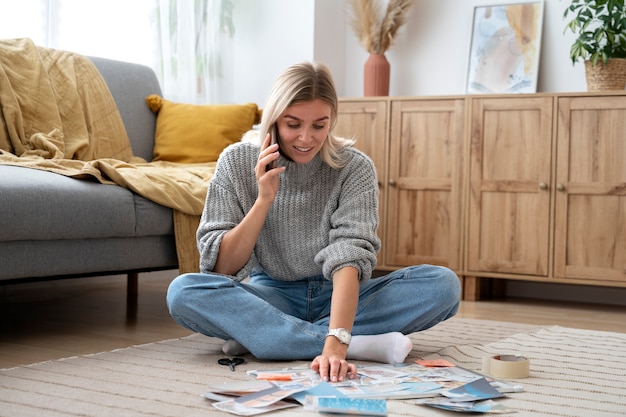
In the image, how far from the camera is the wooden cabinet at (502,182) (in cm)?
374

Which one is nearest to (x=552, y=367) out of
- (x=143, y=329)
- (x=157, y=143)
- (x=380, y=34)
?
(x=143, y=329)

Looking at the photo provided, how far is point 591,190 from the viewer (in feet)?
12.3

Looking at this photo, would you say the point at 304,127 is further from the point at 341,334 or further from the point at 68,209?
the point at 68,209

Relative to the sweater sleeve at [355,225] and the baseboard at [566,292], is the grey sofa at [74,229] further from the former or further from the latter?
the baseboard at [566,292]

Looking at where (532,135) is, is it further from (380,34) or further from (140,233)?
(140,233)

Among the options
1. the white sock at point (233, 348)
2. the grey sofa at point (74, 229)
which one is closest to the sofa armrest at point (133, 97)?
the grey sofa at point (74, 229)

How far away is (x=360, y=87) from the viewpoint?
477 cm

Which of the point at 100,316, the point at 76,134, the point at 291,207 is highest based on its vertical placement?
the point at 76,134

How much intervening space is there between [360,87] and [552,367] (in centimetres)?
272

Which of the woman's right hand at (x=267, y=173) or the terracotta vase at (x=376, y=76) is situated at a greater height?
the terracotta vase at (x=376, y=76)

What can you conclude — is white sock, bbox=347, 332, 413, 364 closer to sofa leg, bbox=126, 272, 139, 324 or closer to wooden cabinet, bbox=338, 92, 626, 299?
sofa leg, bbox=126, 272, 139, 324

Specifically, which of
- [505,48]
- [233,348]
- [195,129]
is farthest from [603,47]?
[233,348]

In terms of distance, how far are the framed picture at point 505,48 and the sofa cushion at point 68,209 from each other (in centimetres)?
200

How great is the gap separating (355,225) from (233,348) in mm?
464
